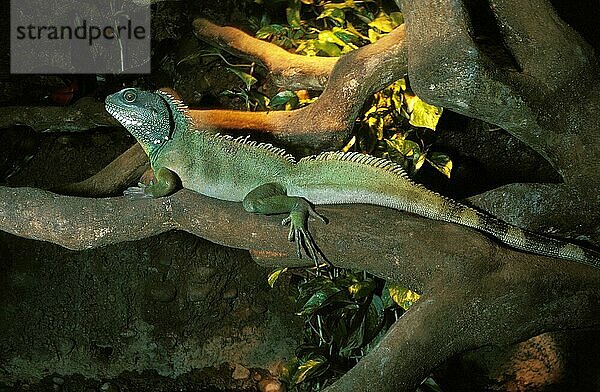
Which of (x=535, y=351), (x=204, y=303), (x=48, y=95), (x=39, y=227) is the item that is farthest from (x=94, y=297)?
(x=535, y=351)

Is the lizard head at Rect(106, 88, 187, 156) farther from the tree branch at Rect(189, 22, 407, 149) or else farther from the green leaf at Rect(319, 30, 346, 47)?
the green leaf at Rect(319, 30, 346, 47)

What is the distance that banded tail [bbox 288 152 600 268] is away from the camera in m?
2.55

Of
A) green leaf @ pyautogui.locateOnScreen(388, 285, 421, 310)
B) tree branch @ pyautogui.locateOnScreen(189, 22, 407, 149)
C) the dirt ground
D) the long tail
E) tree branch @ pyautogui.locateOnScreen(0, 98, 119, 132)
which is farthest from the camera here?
the dirt ground

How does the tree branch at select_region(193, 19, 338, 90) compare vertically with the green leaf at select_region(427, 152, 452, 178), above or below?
above

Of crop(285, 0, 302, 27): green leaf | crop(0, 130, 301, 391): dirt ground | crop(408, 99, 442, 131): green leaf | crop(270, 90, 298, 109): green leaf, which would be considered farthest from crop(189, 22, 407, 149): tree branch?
crop(0, 130, 301, 391): dirt ground

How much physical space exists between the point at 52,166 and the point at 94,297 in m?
1.20

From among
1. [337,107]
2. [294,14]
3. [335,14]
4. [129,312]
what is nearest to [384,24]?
[335,14]

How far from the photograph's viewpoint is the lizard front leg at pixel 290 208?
2.56m

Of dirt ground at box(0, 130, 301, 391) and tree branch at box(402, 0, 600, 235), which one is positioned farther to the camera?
dirt ground at box(0, 130, 301, 391)

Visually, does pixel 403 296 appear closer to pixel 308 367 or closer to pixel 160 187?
pixel 308 367

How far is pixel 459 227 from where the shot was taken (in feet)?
8.21

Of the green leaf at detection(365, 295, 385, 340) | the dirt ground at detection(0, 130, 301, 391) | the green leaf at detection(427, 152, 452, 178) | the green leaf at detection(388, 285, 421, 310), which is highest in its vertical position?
the green leaf at detection(427, 152, 452, 178)

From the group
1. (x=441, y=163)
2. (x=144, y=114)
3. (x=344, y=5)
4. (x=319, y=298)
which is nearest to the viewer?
(x=144, y=114)

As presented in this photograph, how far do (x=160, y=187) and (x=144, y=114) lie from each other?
0.49 metres
